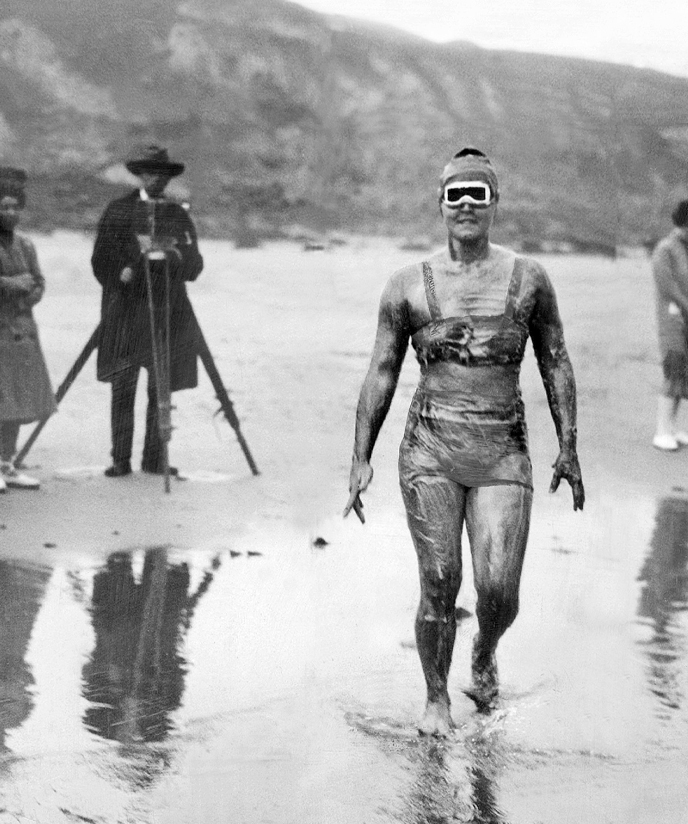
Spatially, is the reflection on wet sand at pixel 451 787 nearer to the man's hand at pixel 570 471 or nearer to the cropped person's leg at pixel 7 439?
the man's hand at pixel 570 471

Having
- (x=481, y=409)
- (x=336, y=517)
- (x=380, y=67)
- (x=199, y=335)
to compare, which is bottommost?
(x=336, y=517)

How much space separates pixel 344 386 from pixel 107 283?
1390 millimetres

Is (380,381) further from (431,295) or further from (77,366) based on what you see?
(77,366)

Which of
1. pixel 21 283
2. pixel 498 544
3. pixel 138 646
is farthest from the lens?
pixel 21 283

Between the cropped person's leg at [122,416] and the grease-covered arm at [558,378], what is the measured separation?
362cm

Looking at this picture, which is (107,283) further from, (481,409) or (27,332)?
(481,409)

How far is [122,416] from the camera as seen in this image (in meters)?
7.57

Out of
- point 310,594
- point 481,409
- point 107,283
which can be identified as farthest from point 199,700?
point 107,283

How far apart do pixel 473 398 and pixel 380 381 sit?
0.89 ft

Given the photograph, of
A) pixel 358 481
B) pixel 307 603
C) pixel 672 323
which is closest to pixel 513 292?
pixel 358 481

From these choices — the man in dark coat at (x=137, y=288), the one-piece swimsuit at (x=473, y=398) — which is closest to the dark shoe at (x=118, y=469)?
the man in dark coat at (x=137, y=288)

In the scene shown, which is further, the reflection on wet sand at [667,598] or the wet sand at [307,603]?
the reflection on wet sand at [667,598]

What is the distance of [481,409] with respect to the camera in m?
4.23

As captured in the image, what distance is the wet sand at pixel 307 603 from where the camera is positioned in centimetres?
385
